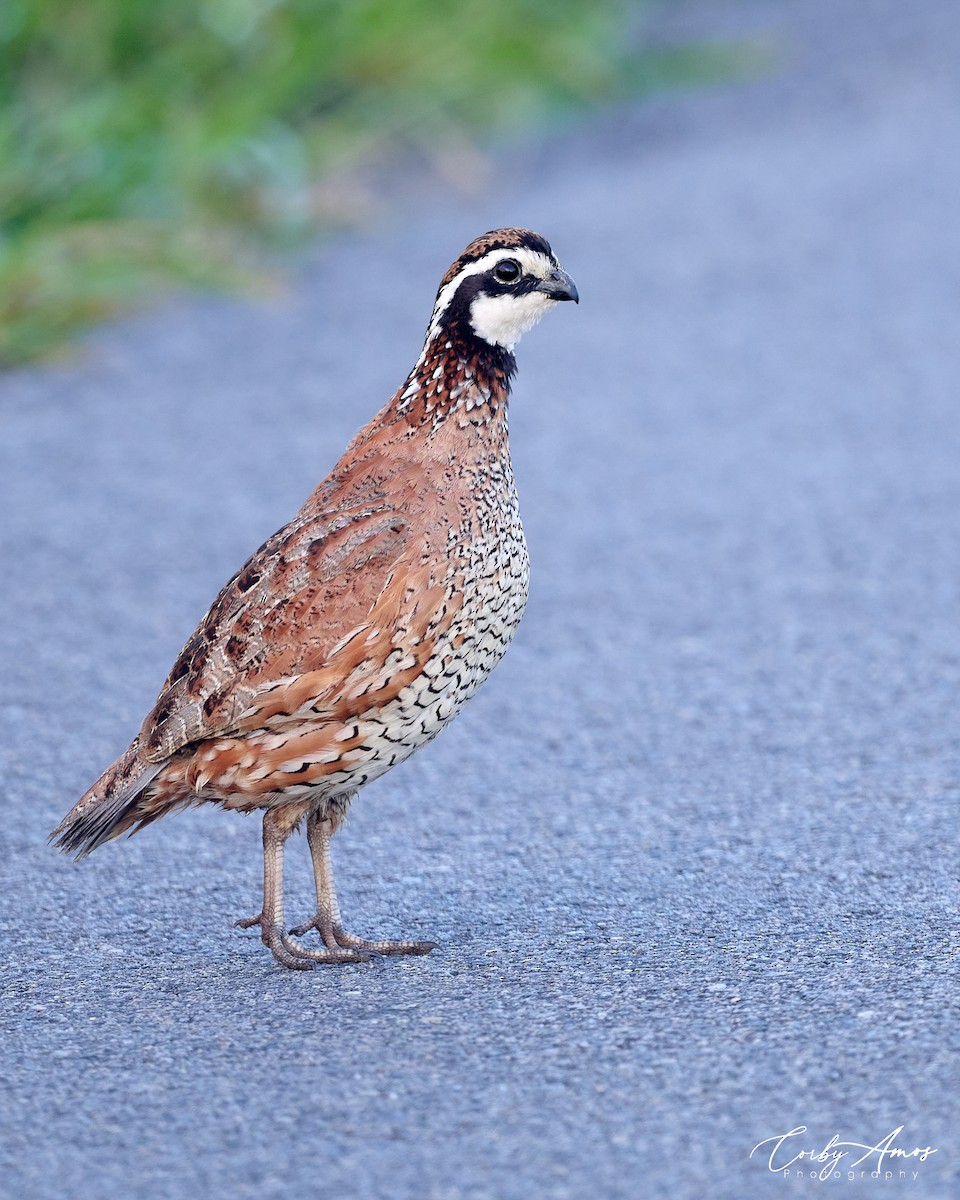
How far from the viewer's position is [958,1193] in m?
2.92

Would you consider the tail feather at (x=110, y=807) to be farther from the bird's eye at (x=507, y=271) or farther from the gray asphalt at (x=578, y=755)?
the bird's eye at (x=507, y=271)

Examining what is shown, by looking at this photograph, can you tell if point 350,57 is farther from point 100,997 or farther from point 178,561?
point 100,997

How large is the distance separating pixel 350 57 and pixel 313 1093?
9.59 meters

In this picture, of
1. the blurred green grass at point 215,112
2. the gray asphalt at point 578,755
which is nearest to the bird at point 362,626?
the gray asphalt at point 578,755

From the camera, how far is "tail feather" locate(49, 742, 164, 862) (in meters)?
3.97

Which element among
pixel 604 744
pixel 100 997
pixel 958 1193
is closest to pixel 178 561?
pixel 604 744

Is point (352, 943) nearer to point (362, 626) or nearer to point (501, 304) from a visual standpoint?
point (362, 626)

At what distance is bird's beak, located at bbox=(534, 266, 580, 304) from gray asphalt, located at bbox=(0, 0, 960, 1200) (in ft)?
4.32

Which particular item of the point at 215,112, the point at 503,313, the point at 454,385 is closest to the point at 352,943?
the point at 454,385

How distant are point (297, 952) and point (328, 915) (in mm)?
113

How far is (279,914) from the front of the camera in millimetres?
3963

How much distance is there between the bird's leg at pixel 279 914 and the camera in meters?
3.94

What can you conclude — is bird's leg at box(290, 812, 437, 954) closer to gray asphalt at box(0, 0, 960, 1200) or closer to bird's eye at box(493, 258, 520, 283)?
gray asphalt at box(0, 0, 960, 1200)

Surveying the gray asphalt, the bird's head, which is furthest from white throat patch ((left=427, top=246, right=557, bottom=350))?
the gray asphalt
